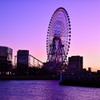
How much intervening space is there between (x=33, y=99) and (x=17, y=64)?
146194 mm

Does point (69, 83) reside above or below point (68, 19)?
below

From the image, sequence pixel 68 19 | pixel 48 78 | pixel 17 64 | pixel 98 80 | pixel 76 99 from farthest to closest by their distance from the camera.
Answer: pixel 17 64, pixel 48 78, pixel 68 19, pixel 98 80, pixel 76 99

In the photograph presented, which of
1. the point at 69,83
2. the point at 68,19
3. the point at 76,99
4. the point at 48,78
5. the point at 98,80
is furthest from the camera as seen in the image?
the point at 48,78

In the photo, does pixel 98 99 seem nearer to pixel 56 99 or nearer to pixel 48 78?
pixel 56 99

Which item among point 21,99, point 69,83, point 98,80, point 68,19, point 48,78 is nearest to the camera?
point 21,99

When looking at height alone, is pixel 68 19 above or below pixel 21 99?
above

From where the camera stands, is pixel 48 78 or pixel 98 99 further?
pixel 48 78

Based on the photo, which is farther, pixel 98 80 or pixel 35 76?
pixel 35 76

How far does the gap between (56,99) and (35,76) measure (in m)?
125

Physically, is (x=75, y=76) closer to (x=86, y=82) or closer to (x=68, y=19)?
(x=86, y=82)

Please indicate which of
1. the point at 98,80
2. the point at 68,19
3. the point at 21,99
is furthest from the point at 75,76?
the point at 21,99

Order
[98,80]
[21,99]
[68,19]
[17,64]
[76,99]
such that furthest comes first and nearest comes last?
[17,64] < [68,19] < [98,80] < [76,99] < [21,99]

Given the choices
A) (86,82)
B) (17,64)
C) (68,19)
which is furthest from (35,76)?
(86,82)

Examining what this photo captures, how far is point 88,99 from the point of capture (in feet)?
145
